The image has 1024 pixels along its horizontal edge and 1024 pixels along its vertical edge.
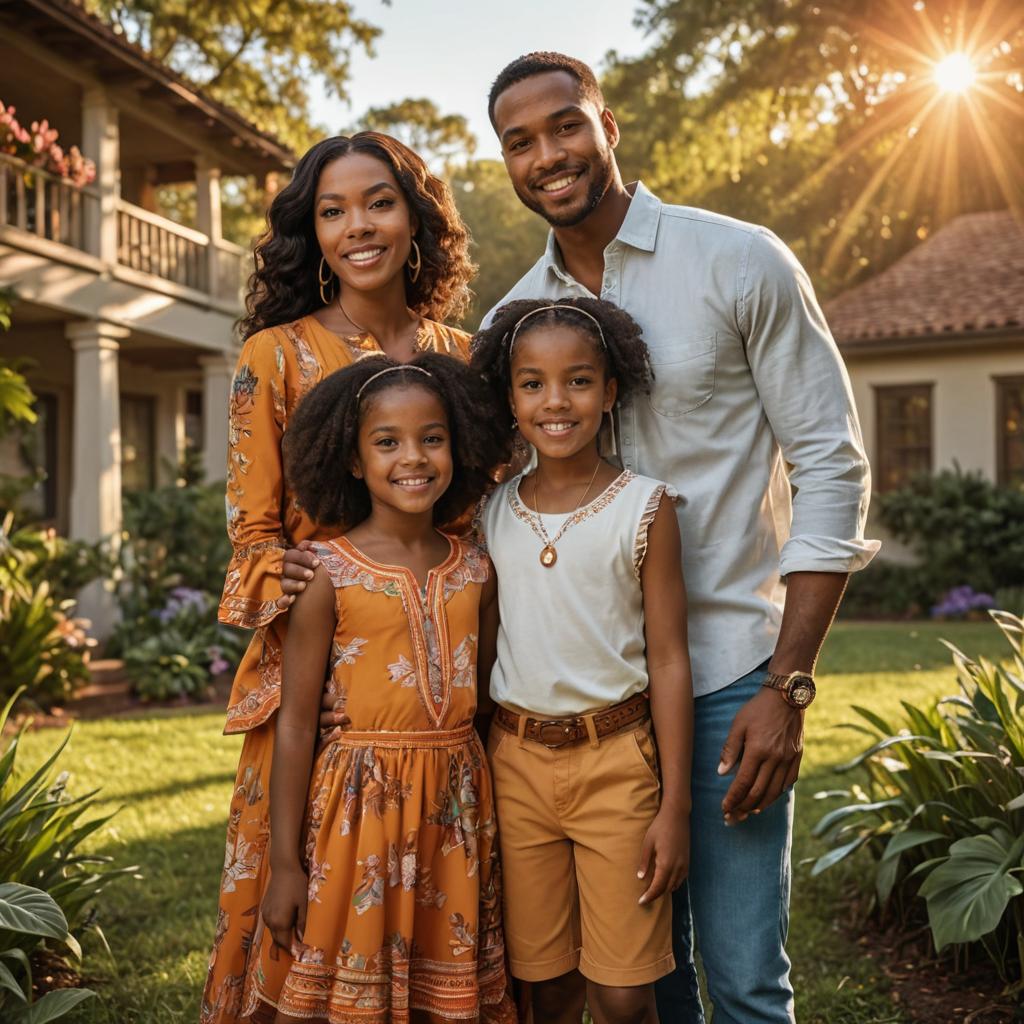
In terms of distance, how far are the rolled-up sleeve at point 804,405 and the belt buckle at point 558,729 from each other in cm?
56

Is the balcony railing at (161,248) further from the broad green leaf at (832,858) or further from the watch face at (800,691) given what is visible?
the watch face at (800,691)

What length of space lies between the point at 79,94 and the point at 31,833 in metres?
10.3

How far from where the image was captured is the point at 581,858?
2518 mm

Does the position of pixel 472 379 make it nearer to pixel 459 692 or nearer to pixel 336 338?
pixel 336 338

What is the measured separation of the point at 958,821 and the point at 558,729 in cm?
217

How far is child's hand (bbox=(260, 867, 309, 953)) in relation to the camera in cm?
251

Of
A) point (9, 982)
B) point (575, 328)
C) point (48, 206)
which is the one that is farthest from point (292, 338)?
point (48, 206)

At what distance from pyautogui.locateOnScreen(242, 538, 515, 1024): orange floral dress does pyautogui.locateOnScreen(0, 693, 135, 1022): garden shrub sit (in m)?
0.86

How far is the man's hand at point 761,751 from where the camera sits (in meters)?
2.38

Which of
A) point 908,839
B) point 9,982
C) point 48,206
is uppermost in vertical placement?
point 48,206

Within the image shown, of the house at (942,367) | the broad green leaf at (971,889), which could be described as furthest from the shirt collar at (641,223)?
the house at (942,367)

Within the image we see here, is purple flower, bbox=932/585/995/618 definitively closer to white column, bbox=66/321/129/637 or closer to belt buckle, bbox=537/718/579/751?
white column, bbox=66/321/129/637

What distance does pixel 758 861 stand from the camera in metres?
2.49

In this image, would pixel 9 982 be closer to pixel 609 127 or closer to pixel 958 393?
pixel 609 127
